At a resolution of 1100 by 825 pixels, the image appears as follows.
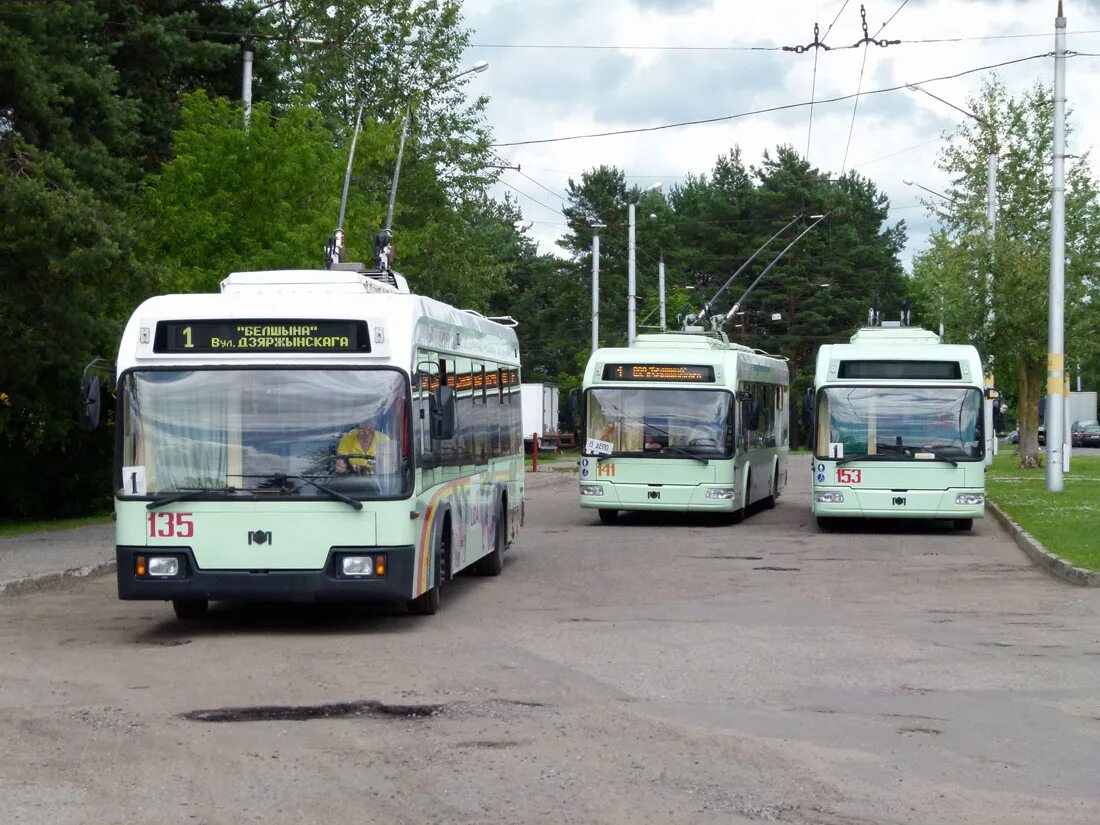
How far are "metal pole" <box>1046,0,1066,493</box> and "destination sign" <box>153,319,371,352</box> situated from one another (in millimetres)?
19433

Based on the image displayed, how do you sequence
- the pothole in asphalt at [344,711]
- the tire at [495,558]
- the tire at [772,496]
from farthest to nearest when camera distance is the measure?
the tire at [772,496], the tire at [495,558], the pothole in asphalt at [344,711]

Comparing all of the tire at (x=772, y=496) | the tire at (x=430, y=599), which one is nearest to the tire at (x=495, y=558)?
the tire at (x=430, y=599)

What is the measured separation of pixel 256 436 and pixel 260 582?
1.07 meters

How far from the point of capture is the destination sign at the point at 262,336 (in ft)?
41.5

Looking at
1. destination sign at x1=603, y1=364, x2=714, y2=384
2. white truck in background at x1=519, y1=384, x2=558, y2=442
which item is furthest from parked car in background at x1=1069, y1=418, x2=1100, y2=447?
destination sign at x1=603, y1=364, x2=714, y2=384

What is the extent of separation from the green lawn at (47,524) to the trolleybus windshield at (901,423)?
37.4 feet

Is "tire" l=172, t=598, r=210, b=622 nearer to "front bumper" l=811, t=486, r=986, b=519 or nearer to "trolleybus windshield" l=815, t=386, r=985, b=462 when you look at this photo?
"front bumper" l=811, t=486, r=986, b=519

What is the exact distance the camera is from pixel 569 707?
9.49 m

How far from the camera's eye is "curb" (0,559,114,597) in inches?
641

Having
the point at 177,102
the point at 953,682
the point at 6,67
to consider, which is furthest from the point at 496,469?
the point at 177,102

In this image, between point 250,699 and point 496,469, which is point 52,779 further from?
point 496,469

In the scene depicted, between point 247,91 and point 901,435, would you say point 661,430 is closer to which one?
point 901,435

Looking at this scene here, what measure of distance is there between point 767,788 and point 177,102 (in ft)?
100

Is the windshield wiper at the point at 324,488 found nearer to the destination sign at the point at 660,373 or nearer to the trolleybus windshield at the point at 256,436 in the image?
the trolleybus windshield at the point at 256,436
